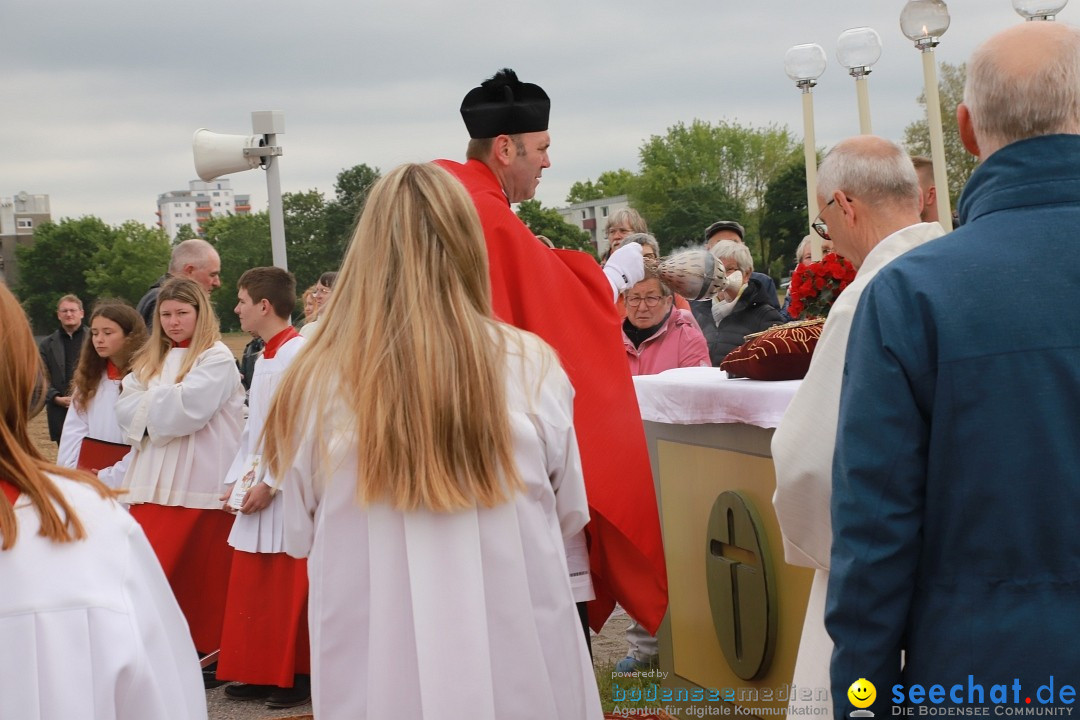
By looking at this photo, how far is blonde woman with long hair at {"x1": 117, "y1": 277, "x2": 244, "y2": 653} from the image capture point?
5707mm

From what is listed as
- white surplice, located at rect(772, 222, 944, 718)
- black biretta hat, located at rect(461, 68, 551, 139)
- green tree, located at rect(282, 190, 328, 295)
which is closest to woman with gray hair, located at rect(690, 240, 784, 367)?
black biretta hat, located at rect(461, 68, 551, 139)

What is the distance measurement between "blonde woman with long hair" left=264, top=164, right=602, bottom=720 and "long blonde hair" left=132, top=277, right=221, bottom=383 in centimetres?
332

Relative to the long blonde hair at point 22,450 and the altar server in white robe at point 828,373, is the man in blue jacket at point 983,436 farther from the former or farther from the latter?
the long blonde hair at point 22,450

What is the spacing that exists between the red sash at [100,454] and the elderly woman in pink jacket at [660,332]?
2.69 metres

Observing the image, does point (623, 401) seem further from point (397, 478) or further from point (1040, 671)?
point (1040, 671)

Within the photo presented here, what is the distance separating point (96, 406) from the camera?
619 cm

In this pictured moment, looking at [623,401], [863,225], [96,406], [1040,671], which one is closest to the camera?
[1040,671]

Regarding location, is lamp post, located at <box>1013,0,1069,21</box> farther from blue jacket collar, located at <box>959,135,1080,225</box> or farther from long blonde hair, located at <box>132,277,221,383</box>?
long blonde hair, located at <box>132,277,221,383</box>

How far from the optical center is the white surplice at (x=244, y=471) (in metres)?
5.41

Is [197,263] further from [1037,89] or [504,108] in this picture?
[1037,89]

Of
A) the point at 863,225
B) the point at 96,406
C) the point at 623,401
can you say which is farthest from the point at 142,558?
the point at 96,406

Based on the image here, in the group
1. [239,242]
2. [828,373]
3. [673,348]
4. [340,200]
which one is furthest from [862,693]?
[239,242]

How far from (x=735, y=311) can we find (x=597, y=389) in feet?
10.1

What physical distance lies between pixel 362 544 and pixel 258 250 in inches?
2997
